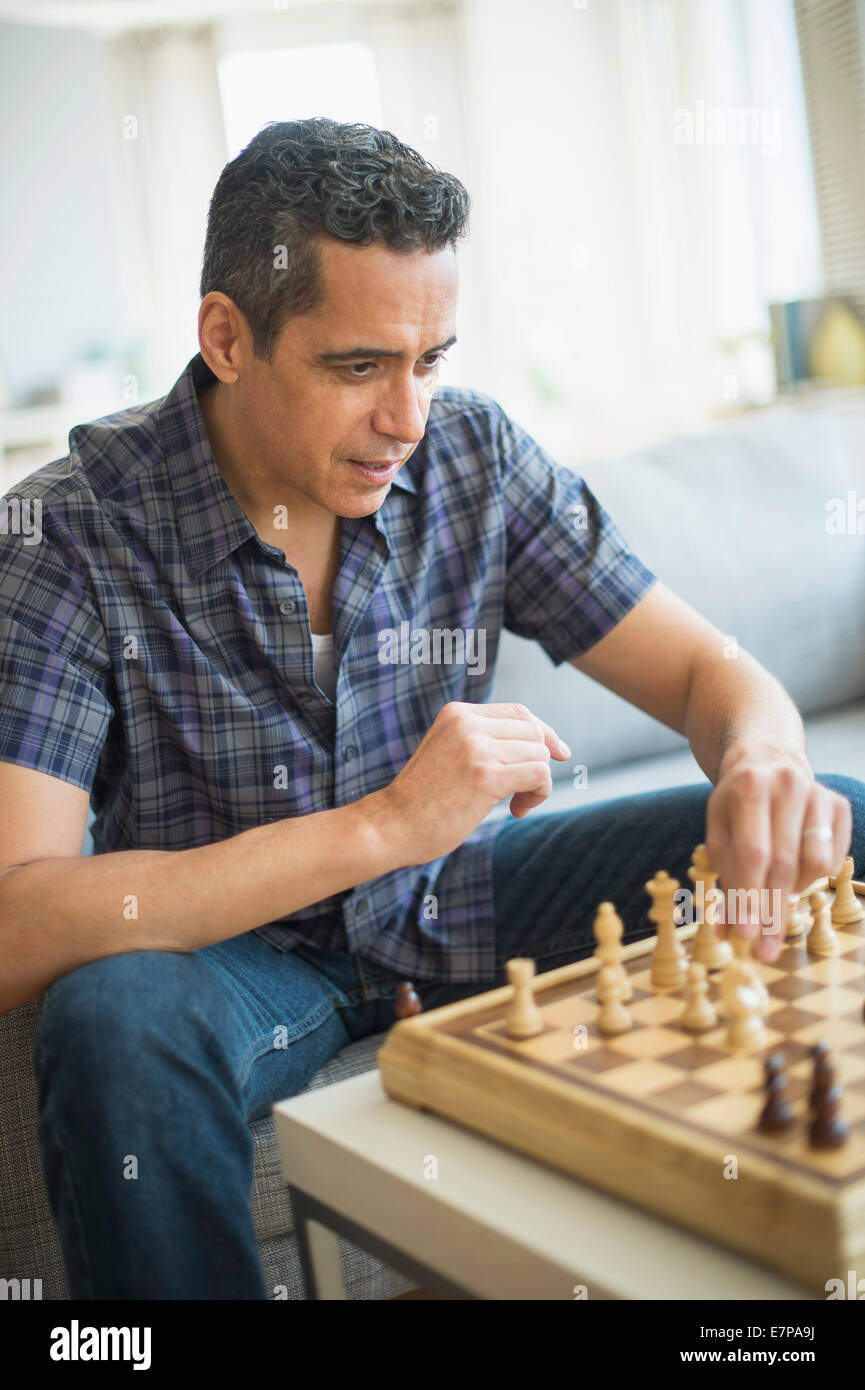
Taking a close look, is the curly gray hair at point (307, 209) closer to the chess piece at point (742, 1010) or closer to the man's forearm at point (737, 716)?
Answer: the man's forearm at point (737, 716)

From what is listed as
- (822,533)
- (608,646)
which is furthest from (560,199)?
(608,646)

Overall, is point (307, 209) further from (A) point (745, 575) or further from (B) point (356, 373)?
(A) point (745, 575)

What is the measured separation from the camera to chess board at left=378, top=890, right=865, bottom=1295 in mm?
684

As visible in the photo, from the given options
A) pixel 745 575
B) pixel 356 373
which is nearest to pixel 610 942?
pixel 356 373

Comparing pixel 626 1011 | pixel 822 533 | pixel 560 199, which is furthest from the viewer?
pixel 560 199

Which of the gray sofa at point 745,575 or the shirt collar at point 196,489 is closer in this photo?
the shirt collar at point 196,489

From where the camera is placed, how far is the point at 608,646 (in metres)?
1.52

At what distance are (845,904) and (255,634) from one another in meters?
0.63

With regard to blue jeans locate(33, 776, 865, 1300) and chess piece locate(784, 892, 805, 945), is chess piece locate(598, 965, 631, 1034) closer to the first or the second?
chess piece locate(784, 892, 805, 945)

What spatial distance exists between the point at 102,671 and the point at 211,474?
24 cm

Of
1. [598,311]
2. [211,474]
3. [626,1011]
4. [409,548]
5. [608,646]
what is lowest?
[626,1011]

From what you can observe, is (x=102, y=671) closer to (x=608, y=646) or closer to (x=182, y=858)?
(x=182, y=858)

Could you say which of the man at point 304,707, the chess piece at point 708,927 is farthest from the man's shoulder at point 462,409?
the chess piece at point 708,927

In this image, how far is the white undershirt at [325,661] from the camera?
1400mm
